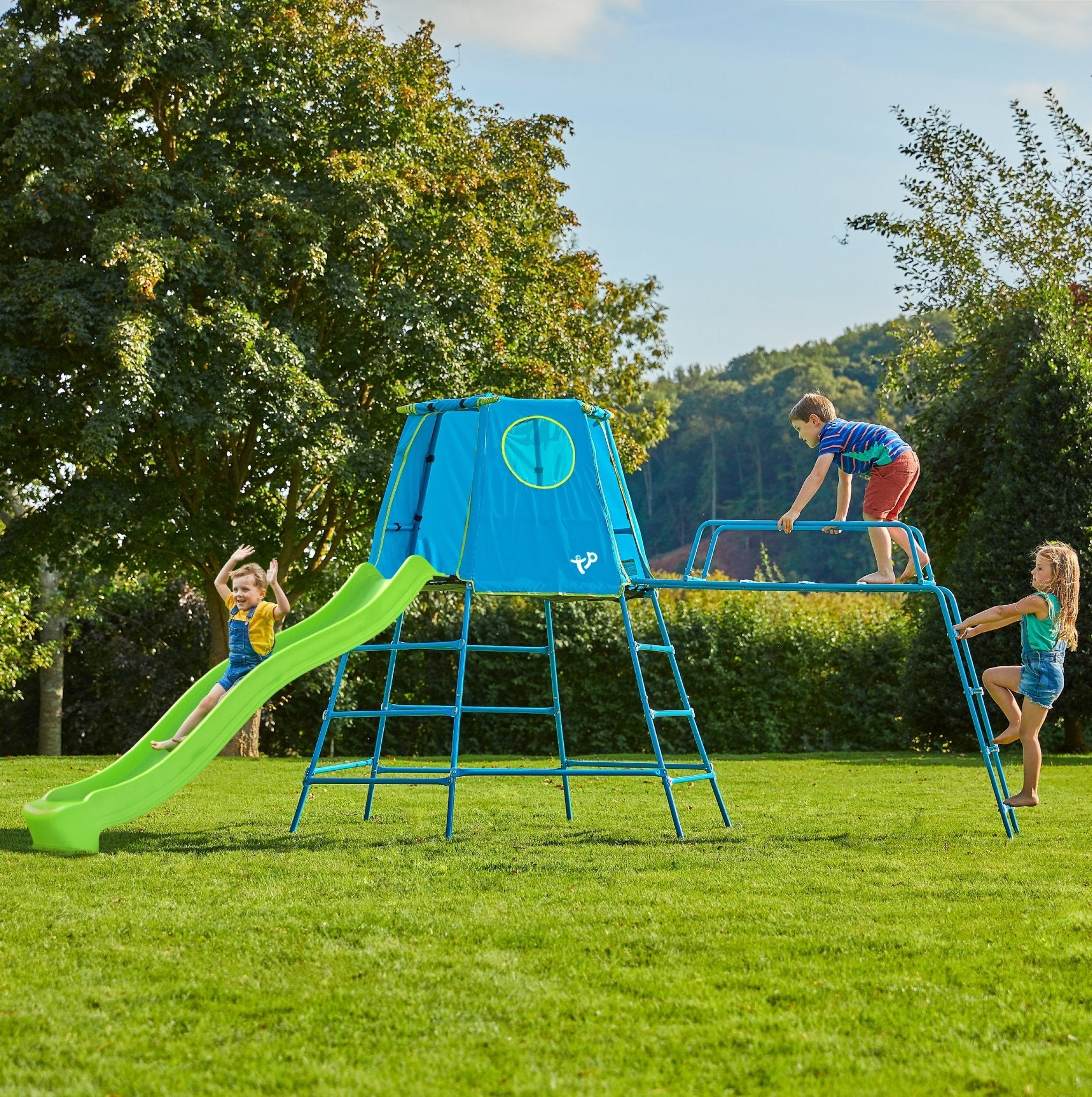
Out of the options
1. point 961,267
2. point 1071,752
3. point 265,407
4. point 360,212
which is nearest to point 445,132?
point 360,212

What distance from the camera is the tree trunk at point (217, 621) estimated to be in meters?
16.3

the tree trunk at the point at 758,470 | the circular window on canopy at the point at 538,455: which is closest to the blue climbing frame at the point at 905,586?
the circular window on canopy at the point at 538,455

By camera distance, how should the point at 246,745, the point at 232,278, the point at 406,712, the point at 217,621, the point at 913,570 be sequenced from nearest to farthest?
the point at 913,570
the point at 406,712
the point at 232,278
the point at 217,621
the point at 246,745

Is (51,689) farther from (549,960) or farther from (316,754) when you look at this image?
(549,960)

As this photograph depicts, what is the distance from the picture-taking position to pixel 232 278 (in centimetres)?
1389

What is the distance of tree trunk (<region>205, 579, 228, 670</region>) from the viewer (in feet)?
53.6

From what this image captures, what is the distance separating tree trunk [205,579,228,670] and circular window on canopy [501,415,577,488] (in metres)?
9.14

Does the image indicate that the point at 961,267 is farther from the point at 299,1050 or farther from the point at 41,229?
the point at 299,1050

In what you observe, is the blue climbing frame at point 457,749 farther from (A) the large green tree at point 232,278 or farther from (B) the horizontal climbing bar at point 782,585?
(A) the large green tree at point 232,278

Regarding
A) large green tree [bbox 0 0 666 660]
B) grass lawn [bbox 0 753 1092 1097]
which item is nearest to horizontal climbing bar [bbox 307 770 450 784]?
grass lawn [bbox 0 753 1092 1097]

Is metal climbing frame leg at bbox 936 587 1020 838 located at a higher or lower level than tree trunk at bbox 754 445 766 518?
lower

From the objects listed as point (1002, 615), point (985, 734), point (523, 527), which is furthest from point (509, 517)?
point (985, 734)

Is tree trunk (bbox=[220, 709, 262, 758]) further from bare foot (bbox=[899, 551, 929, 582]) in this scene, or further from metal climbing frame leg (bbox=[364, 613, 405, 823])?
bare foot (bbox=[899, 551, 929, 582])

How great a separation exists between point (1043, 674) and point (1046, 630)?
0.92 feet
